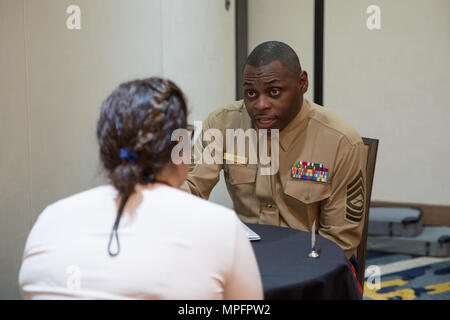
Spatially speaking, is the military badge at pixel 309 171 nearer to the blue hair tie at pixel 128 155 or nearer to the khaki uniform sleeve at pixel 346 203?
the khaki uniform sleeve at pixel 346 203

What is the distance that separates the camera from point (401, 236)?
13.0 ft

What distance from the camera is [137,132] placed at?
1.07 m

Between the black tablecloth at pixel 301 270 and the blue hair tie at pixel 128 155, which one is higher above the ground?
the blue hair tie at pixel 128 155

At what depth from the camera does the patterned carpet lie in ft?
10.2

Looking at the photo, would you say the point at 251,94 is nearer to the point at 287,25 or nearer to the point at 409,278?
the point at 409,278

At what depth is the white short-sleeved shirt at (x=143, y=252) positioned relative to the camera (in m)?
1.00

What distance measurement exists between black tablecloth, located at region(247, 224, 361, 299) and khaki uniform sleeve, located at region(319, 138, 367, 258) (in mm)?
307

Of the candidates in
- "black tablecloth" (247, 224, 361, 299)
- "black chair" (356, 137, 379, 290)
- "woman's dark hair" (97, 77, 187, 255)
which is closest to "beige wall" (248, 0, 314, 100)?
"black chair" (356, 137, 379, 290)

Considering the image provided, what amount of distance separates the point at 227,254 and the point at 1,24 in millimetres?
1868

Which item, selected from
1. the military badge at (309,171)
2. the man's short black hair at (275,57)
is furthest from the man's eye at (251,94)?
the military badge at (309,171)

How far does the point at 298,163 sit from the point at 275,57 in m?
0.42

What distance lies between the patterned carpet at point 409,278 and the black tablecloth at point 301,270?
155 centimetres

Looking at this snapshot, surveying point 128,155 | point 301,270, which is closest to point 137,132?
point 128,155

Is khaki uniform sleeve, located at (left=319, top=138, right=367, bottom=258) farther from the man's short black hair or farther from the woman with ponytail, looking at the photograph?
the woman with ponytail
